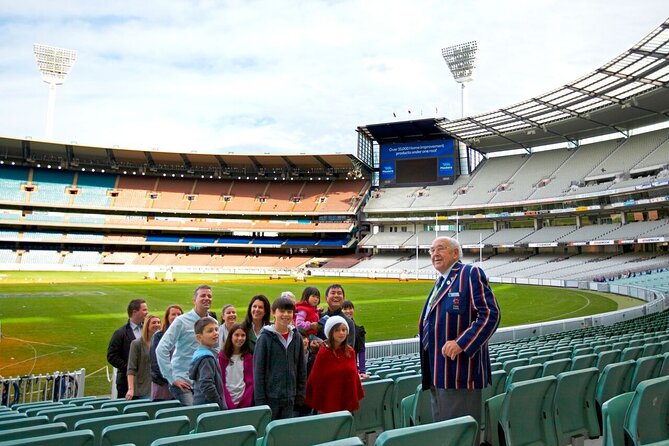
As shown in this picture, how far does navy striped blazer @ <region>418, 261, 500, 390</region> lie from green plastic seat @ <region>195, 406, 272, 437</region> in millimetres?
1461

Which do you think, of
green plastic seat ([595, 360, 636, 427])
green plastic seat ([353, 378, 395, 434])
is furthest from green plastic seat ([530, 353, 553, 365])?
green plastic seat ([353, 378, 395, 434])

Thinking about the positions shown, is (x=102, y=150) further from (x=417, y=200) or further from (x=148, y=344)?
(x=148, y=344)

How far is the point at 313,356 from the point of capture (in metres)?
5.62

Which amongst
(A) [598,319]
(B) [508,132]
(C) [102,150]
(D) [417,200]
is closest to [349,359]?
(A) [598,319]

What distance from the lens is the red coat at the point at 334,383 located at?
461 cm

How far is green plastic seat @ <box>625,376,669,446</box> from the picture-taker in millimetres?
3291

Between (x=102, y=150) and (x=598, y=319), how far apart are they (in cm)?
7228

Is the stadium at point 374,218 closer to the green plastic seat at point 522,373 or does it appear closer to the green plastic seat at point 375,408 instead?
the green plastic seat at point 375,408

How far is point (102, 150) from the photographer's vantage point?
73.2 metres

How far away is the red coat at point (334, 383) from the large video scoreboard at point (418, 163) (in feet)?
240

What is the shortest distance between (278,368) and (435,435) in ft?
7.51

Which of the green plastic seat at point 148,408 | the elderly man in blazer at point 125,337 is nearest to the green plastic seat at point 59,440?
the green plastic seat at point 148,408

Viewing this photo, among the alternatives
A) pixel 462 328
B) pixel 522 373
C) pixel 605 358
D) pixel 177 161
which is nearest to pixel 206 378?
pixel 462 328

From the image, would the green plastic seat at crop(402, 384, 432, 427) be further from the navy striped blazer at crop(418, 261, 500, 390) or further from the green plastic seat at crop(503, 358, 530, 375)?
the green plastic seat at crop(503, 358, 530, 375)
